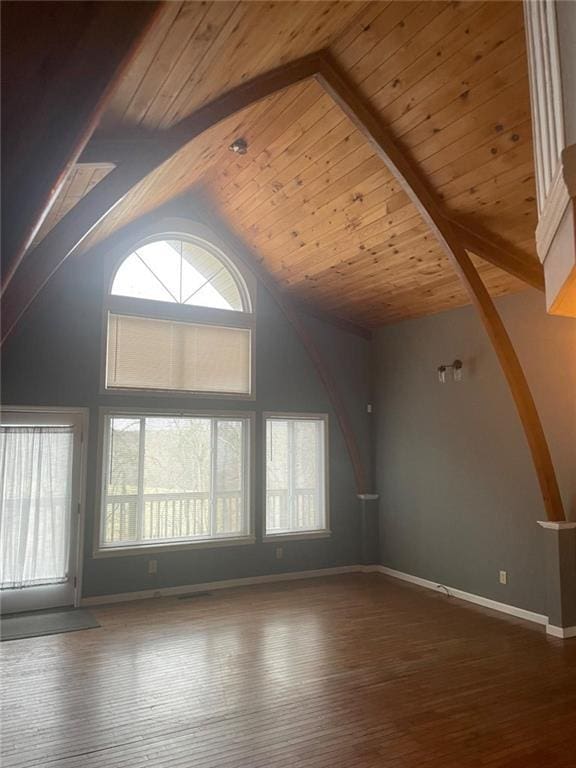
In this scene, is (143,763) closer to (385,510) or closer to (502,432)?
(502,432)

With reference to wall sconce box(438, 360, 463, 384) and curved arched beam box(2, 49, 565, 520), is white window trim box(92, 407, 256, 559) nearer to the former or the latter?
wall sconce box(438, 360, 463, 384)

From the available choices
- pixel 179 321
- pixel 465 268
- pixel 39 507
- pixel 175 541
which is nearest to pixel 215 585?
pixel 175 541

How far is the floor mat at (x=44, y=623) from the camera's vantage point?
4.66m

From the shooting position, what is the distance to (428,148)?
423 cm

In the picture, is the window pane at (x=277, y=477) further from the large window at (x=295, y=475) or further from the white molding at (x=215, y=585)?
the white molding at (x=215, y=585)

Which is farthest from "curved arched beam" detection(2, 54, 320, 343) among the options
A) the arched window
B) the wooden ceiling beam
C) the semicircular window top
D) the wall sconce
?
the wall sconce

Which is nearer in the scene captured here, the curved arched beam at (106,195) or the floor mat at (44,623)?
the curved arched beam at (106,195)

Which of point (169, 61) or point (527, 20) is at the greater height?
point (169, 61)

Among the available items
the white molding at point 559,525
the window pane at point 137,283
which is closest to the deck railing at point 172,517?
the window pane at point 137,283

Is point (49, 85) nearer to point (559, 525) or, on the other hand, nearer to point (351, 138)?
point (351, 138)

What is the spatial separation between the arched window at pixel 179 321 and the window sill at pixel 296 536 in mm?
1778

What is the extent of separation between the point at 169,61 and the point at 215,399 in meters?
4.00

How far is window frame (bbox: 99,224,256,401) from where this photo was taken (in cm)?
583

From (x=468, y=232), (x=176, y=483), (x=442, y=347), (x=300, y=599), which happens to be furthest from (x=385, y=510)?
(x=468, y=232)
